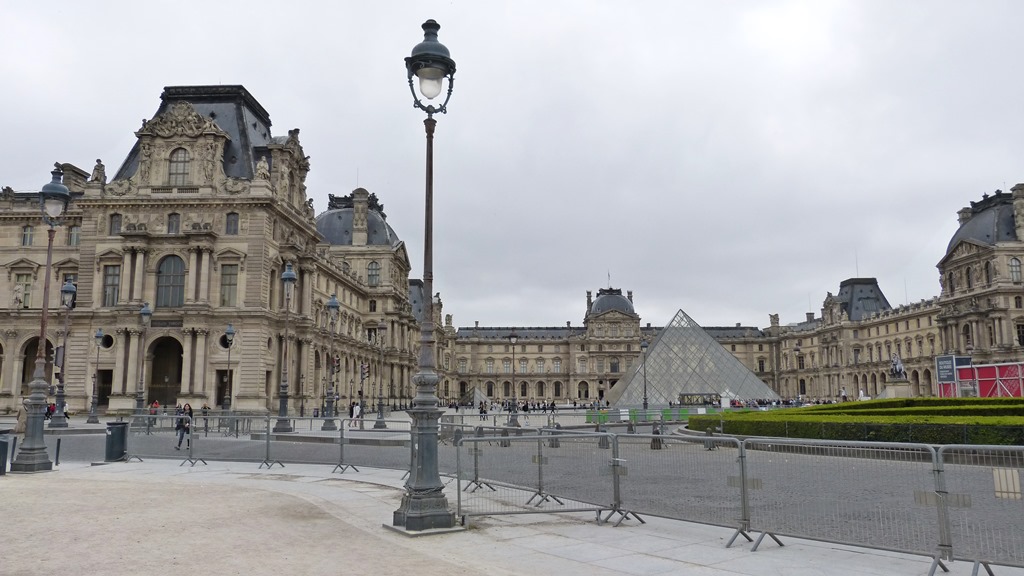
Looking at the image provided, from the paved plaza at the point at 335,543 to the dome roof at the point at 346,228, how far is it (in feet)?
209

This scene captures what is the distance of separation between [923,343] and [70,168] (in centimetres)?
8852

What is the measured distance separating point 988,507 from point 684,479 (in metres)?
3.09

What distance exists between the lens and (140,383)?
36.4 m

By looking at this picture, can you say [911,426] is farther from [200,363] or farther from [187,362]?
[187,362]

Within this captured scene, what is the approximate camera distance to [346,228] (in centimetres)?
7444

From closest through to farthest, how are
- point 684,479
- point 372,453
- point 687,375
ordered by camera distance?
1. point 684,479
2. point 372,453
3. point 687,375

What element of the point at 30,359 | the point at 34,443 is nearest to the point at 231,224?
the point at 30,359

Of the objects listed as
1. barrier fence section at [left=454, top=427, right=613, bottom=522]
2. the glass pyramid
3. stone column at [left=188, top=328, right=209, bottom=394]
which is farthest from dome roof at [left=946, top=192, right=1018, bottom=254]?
barrier fence section at [left=454, top=427, right=613, bottom=522]

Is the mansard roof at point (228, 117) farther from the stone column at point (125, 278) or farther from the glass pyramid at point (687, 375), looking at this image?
the glass pyramid at point (687, 375)

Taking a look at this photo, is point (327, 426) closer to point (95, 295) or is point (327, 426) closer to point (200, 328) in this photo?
point (200, 328)

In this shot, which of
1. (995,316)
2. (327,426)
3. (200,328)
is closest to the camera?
(327,426)

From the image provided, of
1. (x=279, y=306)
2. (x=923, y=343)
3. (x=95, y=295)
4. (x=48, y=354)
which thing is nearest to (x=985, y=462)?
(x=279, y=306)

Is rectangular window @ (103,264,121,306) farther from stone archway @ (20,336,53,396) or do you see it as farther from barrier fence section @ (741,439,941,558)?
barrier fence section @ (741,439,941,558)

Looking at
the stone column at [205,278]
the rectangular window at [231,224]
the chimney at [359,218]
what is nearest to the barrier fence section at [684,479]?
the stone column at [205,278]
